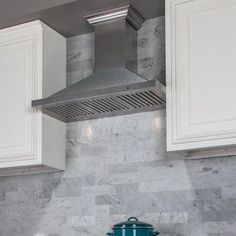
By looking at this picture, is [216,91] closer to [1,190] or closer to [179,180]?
[179,180]

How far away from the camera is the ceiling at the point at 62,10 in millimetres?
3086

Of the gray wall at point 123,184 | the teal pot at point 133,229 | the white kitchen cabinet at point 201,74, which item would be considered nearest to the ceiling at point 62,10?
the gray wall at point 123,184

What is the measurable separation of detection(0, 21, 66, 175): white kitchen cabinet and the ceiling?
63 millimetres

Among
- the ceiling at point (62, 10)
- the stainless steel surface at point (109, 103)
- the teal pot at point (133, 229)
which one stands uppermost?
the ceiling at point (62, 10)

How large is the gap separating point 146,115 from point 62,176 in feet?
2.24

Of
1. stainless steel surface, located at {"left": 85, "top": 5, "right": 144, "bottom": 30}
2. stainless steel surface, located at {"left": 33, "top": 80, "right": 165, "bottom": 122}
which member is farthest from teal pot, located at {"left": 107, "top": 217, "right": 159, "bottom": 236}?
stainless steel surface, located at {"left": 85, "top": 5, "right": 144, "bottom": 30}

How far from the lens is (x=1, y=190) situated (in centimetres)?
368

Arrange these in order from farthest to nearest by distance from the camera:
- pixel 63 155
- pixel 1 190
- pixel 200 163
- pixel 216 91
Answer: pixel 1 190
pixel 63 155
pixel 200 163
pixel 216 91

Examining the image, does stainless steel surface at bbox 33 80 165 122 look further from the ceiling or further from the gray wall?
the ceiling

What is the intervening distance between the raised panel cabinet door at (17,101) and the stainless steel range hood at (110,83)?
0.57ft

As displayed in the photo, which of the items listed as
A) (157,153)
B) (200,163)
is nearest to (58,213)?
(157,153)

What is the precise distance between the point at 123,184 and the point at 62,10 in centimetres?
107

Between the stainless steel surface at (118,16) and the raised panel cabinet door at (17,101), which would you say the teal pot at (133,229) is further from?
the stainless steel surface at (118,16)

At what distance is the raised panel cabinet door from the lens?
3244 mm
